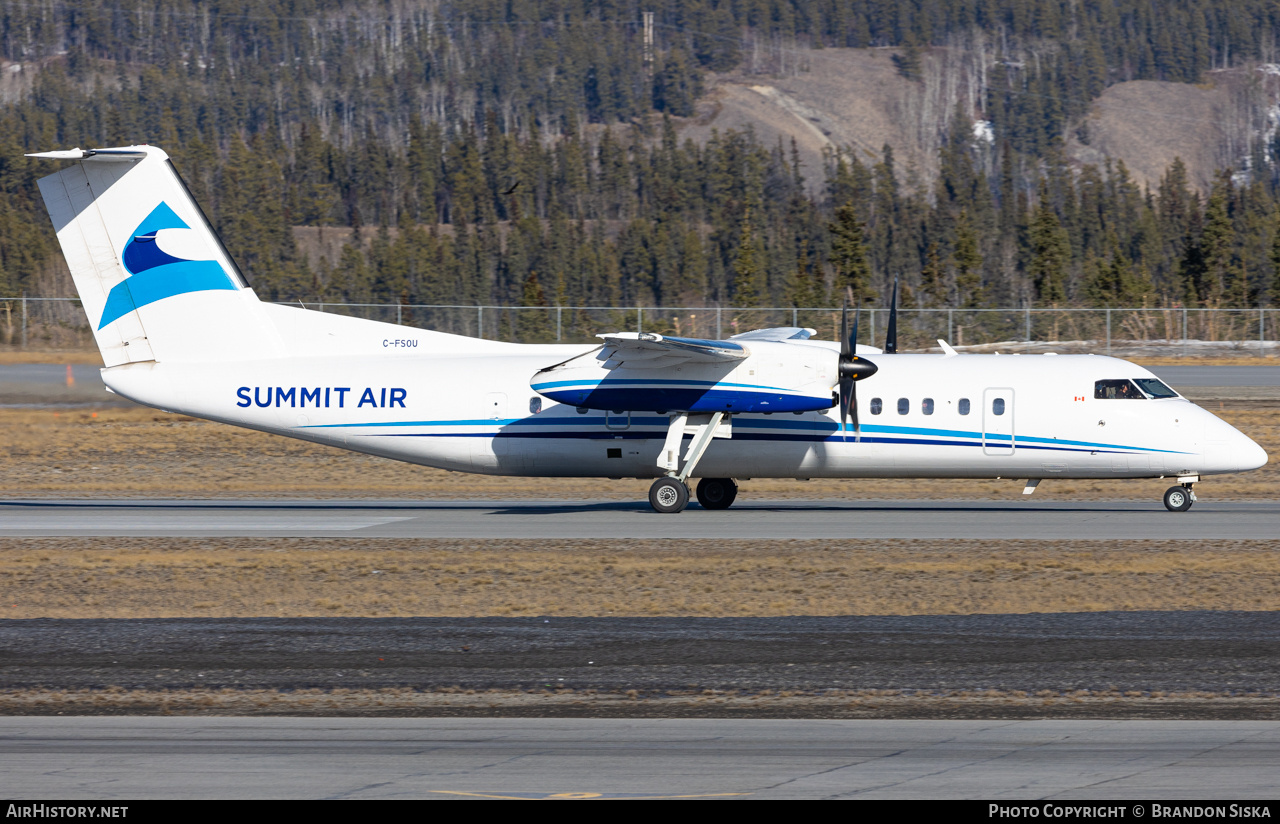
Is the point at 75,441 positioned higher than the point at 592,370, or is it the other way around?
the point at 592,370

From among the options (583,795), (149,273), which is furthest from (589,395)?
(583,795)

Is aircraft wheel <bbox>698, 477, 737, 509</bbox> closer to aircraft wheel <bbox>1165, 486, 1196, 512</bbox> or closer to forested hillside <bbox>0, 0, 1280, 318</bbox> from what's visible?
aircraft wheel <bbox>1165, 486, 1196, 512</bbox>

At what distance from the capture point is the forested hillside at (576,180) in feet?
332

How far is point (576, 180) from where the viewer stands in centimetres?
14462

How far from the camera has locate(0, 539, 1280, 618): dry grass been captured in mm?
15070

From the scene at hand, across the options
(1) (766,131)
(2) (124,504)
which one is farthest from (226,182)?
(2) (124,504)

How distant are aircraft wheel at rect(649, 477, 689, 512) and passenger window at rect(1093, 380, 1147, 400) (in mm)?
7304

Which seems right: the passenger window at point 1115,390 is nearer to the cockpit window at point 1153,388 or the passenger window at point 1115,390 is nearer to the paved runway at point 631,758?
the cockpit window at point 1153,388

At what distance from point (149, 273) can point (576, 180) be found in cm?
12387

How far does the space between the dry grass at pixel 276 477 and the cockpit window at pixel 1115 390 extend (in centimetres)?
402

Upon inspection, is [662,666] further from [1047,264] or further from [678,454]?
[1047,264]

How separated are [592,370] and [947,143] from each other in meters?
170

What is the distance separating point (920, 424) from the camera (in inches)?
889

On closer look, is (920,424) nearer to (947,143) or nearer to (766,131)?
(766,131)
